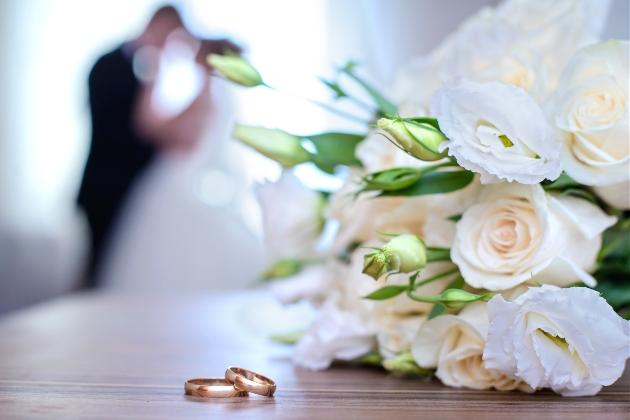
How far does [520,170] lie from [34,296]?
142cm

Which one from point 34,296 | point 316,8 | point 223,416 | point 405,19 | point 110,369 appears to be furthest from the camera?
point 316,8

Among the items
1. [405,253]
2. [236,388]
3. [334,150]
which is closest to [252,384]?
[236,388]

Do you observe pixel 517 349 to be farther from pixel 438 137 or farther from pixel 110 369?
pixel 110 369

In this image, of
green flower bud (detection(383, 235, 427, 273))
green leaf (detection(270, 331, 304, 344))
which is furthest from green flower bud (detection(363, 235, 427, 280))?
green leaf (detection(270, 331, 304, 344))

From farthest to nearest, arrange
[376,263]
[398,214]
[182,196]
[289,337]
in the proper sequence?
1. [182,196]
2. [289,337]
3. [398,214]
4. [376,263]

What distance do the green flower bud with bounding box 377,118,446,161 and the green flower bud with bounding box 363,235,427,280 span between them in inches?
2.1

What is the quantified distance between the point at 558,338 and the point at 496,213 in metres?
0.08

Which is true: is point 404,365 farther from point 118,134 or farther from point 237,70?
point 118,134

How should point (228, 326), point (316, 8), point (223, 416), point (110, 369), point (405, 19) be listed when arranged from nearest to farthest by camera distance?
point (223, 416) → point (110, 369) → point (228, 326) → point (405, 19) → point (316, 8)

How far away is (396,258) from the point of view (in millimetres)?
325

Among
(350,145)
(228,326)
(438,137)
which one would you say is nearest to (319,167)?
(350,145)

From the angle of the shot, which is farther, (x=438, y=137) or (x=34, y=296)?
(x=34, y=296)

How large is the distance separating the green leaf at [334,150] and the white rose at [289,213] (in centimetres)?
4

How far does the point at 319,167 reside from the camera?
50 cm
